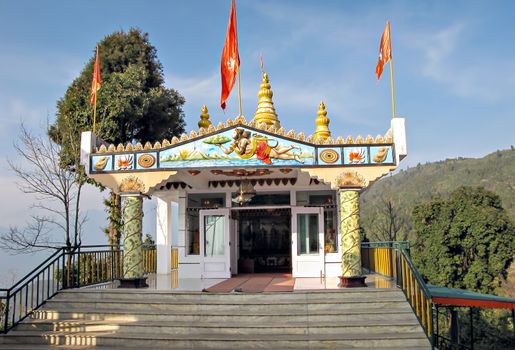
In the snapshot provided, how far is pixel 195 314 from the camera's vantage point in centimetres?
819

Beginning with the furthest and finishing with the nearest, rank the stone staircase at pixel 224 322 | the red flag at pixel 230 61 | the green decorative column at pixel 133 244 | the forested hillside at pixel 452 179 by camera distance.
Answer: the forested hillside at pixel 452 179 → the red flag at pixel 230 61 → the green decorative column at pixel 133 244 → the stone staircase at pixel 224 322

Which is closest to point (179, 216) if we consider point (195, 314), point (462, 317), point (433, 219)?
point (195, 314)

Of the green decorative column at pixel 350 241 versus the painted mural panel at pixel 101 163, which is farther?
the painted mural panel at pixel 101 163

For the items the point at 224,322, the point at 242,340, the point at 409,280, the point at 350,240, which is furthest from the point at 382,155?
the point at 242,340

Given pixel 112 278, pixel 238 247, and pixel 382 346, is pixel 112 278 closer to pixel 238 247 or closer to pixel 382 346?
pixel 238 247

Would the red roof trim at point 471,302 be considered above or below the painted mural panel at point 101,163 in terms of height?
below

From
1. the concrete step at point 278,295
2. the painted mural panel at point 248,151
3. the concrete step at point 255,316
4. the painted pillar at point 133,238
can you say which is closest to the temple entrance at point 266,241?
the painted pillar at point 133,238

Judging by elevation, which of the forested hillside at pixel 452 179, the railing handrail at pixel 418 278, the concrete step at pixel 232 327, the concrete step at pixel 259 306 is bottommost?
the concrete step at pixel 232 327

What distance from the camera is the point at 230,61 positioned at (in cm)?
1086

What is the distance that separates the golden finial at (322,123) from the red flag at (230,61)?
12.3 feet

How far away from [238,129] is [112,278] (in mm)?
4858

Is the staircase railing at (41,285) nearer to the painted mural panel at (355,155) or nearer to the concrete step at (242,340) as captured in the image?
the concrete step at (242,340)

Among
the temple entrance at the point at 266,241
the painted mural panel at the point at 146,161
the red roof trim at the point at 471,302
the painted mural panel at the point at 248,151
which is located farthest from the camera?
the temple entrance at the point at 266,241

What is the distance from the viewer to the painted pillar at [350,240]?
947 centimetres
